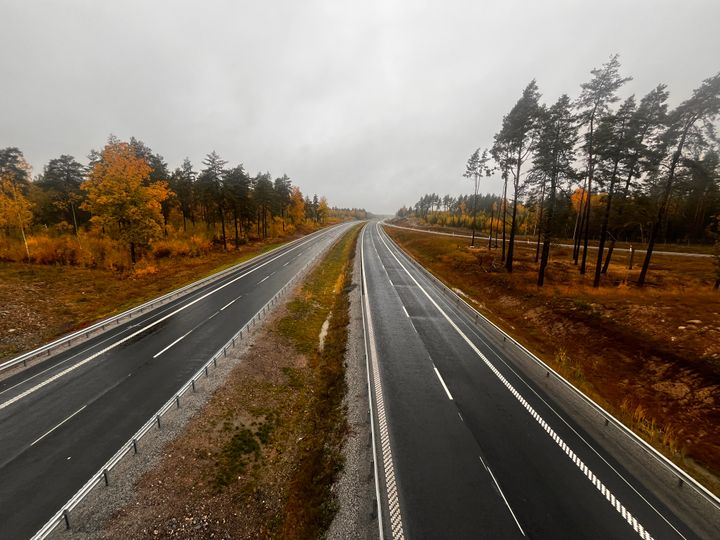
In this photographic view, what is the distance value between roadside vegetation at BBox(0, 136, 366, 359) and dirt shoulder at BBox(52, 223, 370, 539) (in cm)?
1524

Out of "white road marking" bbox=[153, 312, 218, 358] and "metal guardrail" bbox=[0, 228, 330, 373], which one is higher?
"metal guardrail" bbox=[0, 228, 330, 373]

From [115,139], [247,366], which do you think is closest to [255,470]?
[247,366]

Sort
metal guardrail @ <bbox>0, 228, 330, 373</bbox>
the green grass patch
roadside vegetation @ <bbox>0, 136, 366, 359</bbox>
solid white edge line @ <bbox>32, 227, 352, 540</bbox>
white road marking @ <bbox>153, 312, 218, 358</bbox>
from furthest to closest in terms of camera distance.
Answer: roadside vegetation @ <bbox>0, 136, 366, 359</bbox> < white road marking @ <bbox>153, 312, 218, 358</bbox> < metal guardrail @ <bbox>0, 228, 330, 373</bbox> < the green grass patch < solid white edge line @ <bbox>32, 227, 352, 540</bbox>

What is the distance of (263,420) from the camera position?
43.7ft

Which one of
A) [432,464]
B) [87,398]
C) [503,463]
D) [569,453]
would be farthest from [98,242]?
[569,453]

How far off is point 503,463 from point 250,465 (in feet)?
30.7

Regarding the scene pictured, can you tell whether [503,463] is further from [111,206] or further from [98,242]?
[98,242]

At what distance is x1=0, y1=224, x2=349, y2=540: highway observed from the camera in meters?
9.08

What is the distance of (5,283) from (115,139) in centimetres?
2505

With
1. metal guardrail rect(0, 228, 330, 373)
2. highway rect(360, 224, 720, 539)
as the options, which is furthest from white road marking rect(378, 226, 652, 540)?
metal guardrail rect(0, 228, 330, 373)

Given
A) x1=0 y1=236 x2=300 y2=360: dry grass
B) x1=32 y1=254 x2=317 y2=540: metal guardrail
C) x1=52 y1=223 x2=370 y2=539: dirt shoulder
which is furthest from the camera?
x1=0 y1=236 x2=300 y2=360: dry grass

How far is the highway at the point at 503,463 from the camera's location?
8055mm

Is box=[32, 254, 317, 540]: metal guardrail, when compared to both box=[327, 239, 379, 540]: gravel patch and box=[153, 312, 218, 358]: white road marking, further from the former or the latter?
box=[327, 239, 379, 540]: gravel patch

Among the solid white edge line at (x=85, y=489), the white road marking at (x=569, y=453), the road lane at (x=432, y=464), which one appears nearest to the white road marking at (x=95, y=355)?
the solid white edge line at (x=85, y=489)
